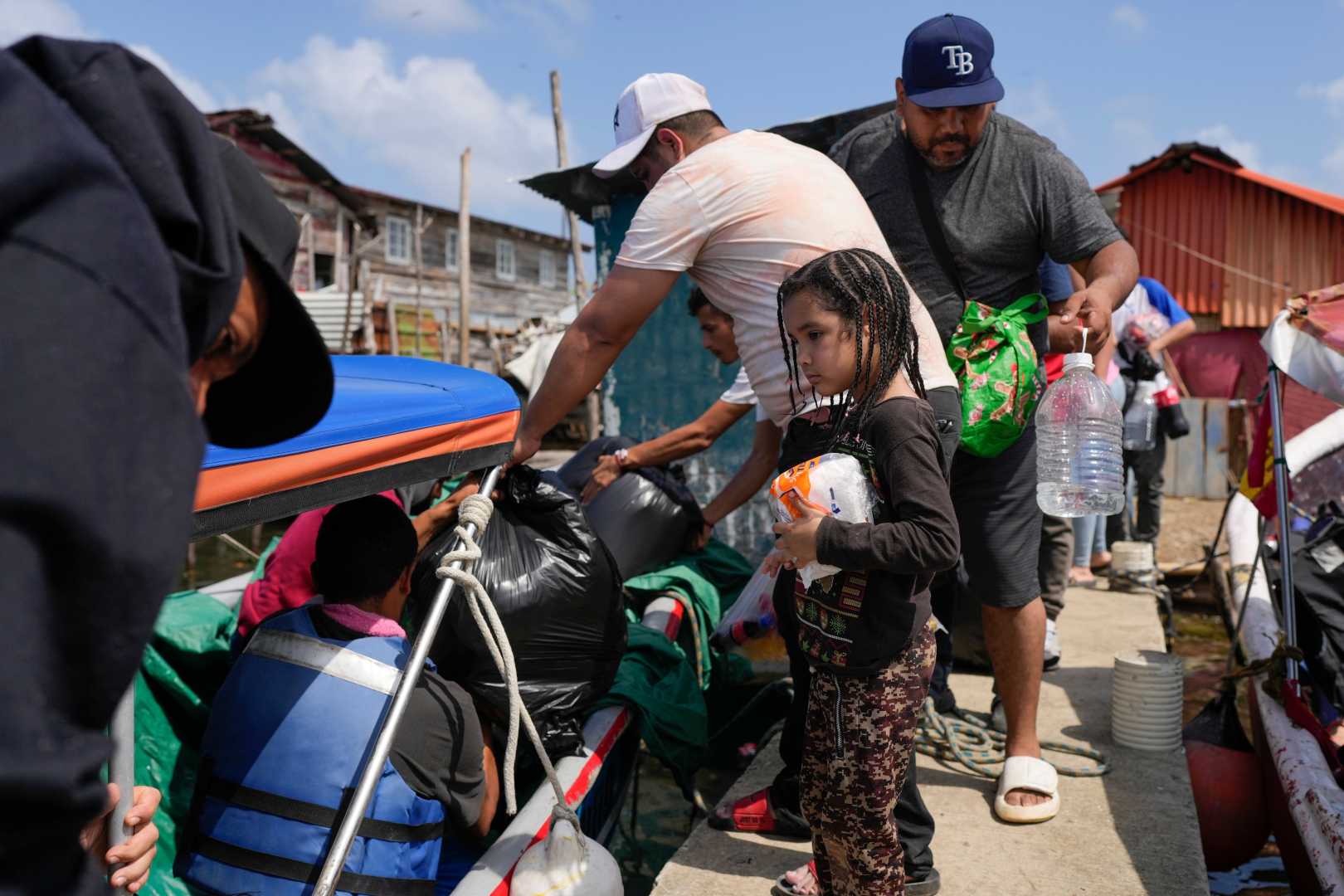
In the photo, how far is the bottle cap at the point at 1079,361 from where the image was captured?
274 centimetres

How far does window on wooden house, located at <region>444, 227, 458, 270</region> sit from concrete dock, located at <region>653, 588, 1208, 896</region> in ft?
92.4

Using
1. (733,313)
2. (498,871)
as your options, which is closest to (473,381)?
(733,313)

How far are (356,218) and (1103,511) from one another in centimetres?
2701

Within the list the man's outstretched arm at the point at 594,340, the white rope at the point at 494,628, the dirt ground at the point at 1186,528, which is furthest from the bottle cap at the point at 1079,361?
the dirt ground at the point at 1186,528

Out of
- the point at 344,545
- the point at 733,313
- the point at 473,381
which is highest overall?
the point at 733,313

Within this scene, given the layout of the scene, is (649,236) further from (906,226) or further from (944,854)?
(944,854)

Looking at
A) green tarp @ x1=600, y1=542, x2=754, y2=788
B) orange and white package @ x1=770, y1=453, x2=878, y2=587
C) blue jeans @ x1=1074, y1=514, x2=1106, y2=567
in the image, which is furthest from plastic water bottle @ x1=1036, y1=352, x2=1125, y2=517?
blue jeans @ x1=1074, y1=514, x2=1106, y2=567

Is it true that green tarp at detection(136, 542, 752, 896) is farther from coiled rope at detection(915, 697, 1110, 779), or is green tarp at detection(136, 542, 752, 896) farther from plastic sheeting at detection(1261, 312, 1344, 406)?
plastic sheeting at detection(1261, 312, 1344, 406)

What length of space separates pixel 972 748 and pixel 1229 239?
59.8 feet

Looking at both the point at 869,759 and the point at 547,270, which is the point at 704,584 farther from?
the point at 547,270

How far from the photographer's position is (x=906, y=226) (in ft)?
10.4

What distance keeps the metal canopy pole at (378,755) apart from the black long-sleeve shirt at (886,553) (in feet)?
2.69

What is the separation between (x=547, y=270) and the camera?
33250mm

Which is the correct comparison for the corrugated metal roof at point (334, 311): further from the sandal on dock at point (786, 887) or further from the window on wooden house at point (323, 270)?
the sandal on dock at point (786, 887)
